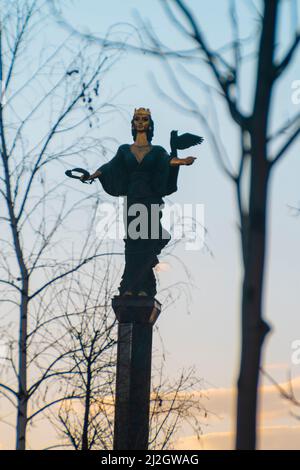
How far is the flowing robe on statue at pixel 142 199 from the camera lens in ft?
41.0

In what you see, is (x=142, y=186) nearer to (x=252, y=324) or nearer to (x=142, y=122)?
(x=142, y=122)

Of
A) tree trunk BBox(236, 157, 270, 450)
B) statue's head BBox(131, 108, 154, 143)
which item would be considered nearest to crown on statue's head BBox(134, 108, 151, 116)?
statue's head BBox(131, 108, 154, 143)

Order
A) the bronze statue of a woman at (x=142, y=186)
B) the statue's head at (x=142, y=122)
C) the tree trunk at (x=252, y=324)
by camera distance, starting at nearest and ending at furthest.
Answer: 1. the tree trunk at (x=252, y=324)
2. the bronze statue of a woman at (x=142, y=186)
3. the statue's head at (x=142, y=122)

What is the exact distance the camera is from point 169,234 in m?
12.5

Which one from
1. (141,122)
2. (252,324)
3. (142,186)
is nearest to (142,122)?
(141,122)

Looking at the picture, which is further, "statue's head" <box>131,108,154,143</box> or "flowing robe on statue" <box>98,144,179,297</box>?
"statue's head" <box>131,108,154,143</box>

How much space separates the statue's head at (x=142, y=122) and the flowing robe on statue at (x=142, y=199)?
0.25 m

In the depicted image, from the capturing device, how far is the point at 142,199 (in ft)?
41.9

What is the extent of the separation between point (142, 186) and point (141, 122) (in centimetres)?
89

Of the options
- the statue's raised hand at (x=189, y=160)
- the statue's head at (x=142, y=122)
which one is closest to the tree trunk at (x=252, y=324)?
the statue's raised hand at (x=189, y=160)

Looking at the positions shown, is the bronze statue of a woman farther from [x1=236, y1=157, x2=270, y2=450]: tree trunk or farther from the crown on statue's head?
[x1=236, y1=157, x2=270, y2=450]: tree trunk

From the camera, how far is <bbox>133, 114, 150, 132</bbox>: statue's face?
12.9m

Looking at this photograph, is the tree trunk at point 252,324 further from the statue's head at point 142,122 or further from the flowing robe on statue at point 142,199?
the statue's head at point 142,122

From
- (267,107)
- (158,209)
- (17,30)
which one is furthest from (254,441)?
(158,209)
